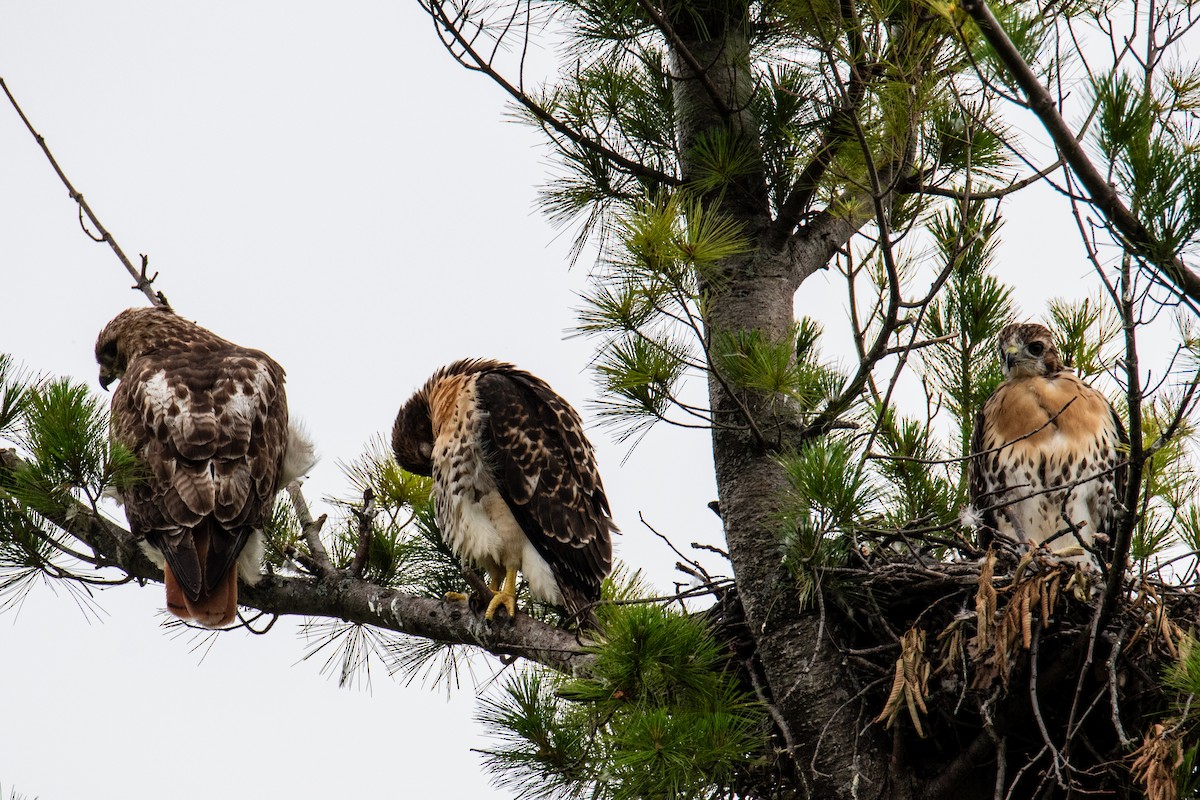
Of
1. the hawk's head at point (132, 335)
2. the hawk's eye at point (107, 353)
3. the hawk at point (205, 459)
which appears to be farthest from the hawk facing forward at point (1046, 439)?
the hawk's eye at point (107, 353)

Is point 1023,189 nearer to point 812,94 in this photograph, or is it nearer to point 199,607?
→ point 812,94

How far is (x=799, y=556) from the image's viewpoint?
3.62 metres

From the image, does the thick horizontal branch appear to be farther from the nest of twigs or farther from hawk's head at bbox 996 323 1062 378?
hawk's head at bbox 996 323 1062 378

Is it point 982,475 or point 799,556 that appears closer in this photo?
point 799,556

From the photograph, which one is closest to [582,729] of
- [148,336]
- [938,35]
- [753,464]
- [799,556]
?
[799,556]

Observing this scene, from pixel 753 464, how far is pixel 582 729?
1087 mm

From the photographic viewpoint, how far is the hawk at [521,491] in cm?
505

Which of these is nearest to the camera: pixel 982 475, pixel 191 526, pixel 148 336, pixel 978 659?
pixel 978 659

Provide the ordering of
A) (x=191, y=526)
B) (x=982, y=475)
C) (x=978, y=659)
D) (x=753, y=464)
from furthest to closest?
(x=982, y=475), (x=191, y=526), (x=753, y=464), (x=978, y=659)

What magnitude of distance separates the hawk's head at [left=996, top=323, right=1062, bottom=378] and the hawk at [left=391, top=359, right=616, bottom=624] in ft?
5.58

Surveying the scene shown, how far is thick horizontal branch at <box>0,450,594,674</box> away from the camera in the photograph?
437 centimetres

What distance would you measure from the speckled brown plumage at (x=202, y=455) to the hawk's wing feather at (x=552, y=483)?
2.97ft

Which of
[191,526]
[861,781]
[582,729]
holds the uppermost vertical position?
[191,526]

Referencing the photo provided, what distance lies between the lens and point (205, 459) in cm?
481
